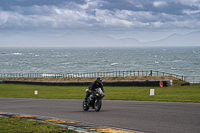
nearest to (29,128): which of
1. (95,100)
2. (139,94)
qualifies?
(95,100)

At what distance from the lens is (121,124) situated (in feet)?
34.1

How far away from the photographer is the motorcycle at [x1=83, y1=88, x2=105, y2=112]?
45.8ft

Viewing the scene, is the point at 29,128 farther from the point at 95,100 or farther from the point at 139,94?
the point at 139,94

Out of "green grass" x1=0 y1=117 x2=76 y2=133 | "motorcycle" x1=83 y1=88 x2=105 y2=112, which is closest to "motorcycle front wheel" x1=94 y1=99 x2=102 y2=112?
"motorcycle" x1=83 y1=88 x2=105 y2=112

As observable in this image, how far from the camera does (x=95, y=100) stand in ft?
47.4

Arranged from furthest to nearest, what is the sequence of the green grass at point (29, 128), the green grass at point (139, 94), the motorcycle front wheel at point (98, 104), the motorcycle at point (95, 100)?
1. the green grass at point (139, 94)
2. the motorcycle front wheel at point (98, 104)
3. the motorcycle at point (95, 100)
4. the green grass at point (29, 128)

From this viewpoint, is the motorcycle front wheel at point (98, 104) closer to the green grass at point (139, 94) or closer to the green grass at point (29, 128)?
the green grass at point (29, 128)

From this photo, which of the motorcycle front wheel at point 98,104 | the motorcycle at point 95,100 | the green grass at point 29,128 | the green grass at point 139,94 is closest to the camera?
the green grass at point 29,128

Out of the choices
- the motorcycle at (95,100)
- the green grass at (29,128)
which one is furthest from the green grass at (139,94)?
the green grass at (29,128)

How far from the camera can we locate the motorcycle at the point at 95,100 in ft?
45.8

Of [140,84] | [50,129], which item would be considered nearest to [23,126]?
[50,129]

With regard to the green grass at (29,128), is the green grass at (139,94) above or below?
below

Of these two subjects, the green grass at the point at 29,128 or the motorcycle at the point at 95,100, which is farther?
the motorcycle at the point at 95,100

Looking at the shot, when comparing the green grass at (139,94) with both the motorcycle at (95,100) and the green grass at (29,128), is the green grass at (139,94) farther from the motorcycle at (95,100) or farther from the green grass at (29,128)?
the green grass at (29,128)
